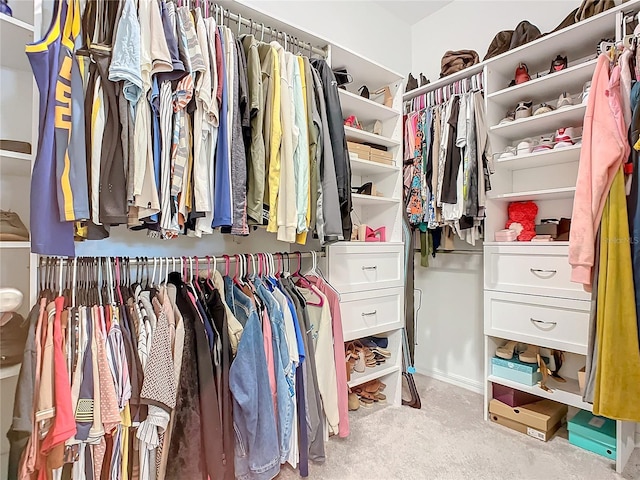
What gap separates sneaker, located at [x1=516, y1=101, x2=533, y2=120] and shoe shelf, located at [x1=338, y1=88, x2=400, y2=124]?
27.1 inches

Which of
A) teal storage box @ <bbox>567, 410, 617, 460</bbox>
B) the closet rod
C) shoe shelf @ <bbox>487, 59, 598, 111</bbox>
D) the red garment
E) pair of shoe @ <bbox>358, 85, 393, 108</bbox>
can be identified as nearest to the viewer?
the red garment

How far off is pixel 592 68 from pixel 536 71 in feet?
1.67

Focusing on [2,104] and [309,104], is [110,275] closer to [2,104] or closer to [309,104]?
[2,104]

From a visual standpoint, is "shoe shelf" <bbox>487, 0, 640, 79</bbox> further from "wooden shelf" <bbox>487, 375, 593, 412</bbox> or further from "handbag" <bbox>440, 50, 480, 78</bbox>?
"wooden shelf" <bbox>487, 375, 593, 412</bbox>

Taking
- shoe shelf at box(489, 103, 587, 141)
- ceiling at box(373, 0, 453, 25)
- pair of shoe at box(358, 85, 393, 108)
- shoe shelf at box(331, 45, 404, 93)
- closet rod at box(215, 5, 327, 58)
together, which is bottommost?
shoe shelf at box(489, 103, 587, 141)

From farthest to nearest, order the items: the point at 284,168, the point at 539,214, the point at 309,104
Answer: the point at 539,214
the point at 309,104
the point at 284,168

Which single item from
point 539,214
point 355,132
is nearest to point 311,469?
point 355,132

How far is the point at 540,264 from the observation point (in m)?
1.89

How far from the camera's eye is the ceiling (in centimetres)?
276

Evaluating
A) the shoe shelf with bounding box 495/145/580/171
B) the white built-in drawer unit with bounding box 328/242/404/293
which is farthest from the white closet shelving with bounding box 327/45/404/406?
the shoe shelf with bounding box 495/145/580/171

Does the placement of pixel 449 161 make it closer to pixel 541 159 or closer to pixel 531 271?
pixel 541 159

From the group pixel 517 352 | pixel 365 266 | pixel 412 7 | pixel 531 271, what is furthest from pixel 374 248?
pixel 412 7

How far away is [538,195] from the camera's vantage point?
6.51 feet

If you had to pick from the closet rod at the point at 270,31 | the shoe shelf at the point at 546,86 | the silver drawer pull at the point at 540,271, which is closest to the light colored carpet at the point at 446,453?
the silver drawer pull at the point at 540,271
